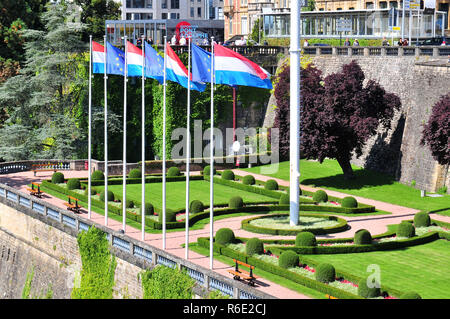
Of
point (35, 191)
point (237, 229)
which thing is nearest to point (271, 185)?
point (237, 229)

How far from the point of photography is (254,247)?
4350 centimetres

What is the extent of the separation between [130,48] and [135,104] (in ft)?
105

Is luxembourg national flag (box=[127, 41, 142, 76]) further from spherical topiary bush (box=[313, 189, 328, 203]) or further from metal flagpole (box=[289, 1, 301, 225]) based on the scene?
spherical topiary bush (box=[313, 189, 328, 203])

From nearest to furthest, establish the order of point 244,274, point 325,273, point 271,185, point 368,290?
point 368,290
point 325,273
point 244,274
point 271,185

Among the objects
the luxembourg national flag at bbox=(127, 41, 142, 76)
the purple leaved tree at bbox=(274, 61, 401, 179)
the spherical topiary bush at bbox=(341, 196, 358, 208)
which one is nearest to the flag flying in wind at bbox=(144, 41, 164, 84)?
the luxembourg national flag at bbox=(127, 41, 142, 76)

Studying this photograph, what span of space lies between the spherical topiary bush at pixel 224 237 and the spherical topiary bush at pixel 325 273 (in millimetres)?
8013

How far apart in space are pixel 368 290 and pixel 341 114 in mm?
28720

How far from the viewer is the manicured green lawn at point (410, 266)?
3900cm

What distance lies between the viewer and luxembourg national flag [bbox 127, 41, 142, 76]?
47438 mm

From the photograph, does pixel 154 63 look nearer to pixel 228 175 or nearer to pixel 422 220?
pixel 422 220

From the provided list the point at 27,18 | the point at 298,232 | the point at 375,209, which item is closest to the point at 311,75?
the point at 375,209

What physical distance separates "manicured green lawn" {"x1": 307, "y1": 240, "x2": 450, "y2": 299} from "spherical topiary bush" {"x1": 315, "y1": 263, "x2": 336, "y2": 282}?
8.11 feet

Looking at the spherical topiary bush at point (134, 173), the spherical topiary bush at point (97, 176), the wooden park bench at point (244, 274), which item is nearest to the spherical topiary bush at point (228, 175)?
the spherical topiary bush at point (134, 173)

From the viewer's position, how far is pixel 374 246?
150 ft
